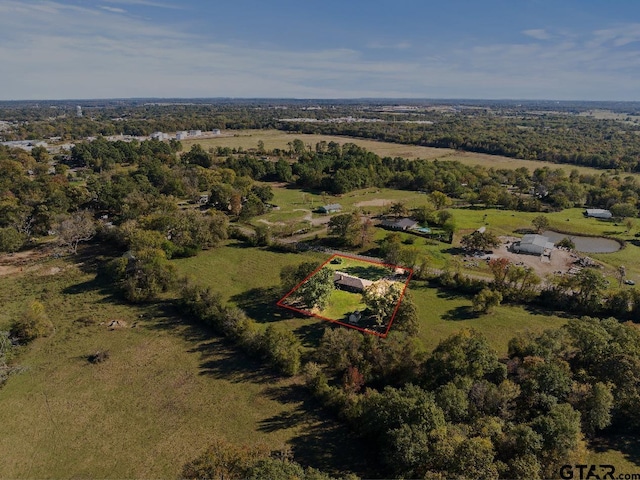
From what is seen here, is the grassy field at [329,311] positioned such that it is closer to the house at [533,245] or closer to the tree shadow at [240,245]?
the tree shadow at [240,245]

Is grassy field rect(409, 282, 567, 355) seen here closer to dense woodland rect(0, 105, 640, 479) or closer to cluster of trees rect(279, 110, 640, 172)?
dense woodland rect(0, 105, 640, 479)

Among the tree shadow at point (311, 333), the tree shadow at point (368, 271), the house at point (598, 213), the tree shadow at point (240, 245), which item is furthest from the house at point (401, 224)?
the house at point (598, 213)

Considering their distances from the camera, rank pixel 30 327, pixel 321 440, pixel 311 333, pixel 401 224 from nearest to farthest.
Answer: pixel 321 440 → pixel 30 327 → pixel 311 333 → pixel 401 224

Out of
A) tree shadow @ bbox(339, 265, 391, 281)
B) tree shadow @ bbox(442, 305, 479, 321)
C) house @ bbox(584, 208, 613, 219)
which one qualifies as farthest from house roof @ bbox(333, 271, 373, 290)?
house @ bbox(584, 208, 613, 219)

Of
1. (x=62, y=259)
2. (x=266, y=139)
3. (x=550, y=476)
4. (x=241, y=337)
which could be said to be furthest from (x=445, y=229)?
(x=266, y=139)

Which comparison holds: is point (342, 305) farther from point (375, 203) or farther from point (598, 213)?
point (598, 213)

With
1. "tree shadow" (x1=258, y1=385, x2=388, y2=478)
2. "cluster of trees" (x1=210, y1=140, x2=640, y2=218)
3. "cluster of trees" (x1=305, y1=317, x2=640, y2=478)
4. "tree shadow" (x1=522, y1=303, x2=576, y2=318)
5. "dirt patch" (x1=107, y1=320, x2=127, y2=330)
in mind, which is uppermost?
"cluster of trees" (x1=210, y1=140, x2=640, y2=218)

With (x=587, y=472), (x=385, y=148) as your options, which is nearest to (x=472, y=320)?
(x=587, y=472)
